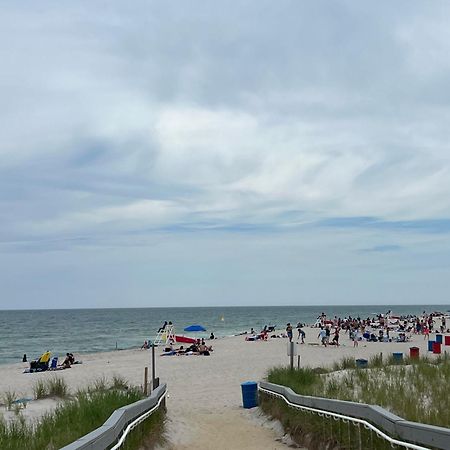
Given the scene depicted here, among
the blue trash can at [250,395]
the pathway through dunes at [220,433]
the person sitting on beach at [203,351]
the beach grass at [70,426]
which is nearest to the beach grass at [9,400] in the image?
the pathway through dunes at [220,433]

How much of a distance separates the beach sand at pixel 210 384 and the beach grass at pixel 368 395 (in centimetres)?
49

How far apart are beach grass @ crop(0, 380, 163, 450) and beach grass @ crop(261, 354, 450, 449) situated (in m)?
2.20

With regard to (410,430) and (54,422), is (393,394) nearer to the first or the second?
(410,430)

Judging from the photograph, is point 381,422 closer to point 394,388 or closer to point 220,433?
point 394,388

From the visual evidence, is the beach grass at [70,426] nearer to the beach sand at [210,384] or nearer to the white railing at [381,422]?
the beach sand at [210,384]

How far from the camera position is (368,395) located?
848 cm

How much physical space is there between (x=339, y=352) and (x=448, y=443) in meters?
26.7

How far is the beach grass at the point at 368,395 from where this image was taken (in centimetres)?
648

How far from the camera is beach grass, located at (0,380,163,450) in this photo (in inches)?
213

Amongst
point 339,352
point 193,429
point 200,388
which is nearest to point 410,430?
point 193,429

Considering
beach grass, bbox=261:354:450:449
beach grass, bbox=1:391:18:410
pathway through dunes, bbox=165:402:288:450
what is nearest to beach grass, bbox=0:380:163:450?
pathway through dunes, bbox=165:402:288:450

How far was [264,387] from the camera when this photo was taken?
1210 centimetres

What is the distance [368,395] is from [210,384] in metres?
11.0

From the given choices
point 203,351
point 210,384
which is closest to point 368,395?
point 210,384
